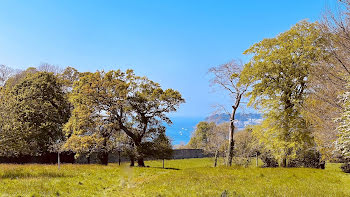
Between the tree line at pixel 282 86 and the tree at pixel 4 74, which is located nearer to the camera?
the tree line at pixel 282 86

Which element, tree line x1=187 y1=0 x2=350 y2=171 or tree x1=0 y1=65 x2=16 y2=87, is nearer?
tree line x1=187 y1=0 x2=350 y2=171

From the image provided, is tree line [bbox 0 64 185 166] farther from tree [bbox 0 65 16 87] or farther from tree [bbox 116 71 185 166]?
tree [bbox 0 65 16 87]

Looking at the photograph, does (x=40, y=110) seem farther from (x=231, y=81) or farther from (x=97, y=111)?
(x=231, y=81)

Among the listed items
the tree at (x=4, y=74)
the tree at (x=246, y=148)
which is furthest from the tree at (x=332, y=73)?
the tree at (x=4, y=74)

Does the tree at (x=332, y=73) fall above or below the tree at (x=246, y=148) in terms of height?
above

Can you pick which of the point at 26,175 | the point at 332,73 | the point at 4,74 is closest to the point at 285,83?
the point at 332,73

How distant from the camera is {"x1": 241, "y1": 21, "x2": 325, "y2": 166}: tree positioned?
2136 centimetres

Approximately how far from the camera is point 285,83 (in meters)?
21.7

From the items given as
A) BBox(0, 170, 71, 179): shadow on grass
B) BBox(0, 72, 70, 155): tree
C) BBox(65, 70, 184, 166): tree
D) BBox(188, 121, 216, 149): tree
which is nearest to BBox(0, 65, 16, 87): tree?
BBox(0, 72, 70, 155): tree

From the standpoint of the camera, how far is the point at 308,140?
2152 centimetres

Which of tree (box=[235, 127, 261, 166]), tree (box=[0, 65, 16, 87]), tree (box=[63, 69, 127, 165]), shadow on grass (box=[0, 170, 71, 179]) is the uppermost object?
tree (box=[0, 65, 16, 87])

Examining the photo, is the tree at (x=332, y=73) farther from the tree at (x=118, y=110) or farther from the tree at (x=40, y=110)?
the tree at (x=40, y=110)

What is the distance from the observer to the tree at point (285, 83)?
841 inches

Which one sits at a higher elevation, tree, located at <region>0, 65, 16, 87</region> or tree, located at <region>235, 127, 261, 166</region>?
tree, located at <region>0, 65, 16, 87</region>
